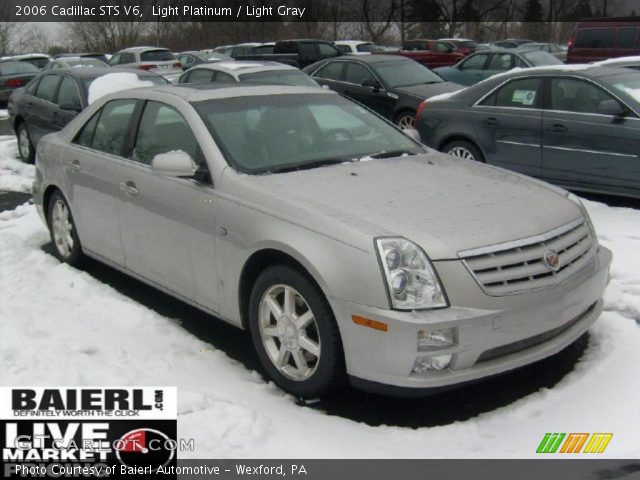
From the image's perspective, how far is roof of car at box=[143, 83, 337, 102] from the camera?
16.5 ft

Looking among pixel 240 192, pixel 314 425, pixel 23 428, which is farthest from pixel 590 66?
pixel 23 428

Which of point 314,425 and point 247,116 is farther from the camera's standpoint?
point 247,116

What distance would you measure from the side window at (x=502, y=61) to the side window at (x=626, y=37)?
2.69 m

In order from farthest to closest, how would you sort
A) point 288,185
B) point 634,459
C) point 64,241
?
point 64,241 → point 288,185 → point 634,459

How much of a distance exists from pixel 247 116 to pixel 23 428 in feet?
7.47

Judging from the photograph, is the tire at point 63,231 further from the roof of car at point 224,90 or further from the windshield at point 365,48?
the windshield at point 365,48

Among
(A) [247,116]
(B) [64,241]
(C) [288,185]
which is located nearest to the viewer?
(C) [288,185]

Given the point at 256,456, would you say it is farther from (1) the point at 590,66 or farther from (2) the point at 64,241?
(1) the point at 590,66

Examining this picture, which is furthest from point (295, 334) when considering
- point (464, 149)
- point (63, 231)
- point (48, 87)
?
point (48, 87)

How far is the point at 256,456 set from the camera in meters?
3.38

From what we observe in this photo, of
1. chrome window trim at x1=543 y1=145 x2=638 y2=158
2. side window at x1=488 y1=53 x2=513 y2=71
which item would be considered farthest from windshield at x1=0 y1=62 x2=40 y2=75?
chrome window trim at x1=543 y1=145 x2=638 y2=158

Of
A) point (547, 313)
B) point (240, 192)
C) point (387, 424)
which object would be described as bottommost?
point (387, 424)

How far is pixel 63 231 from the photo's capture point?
621 centimetres

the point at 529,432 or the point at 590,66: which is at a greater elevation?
the point at 590,66
